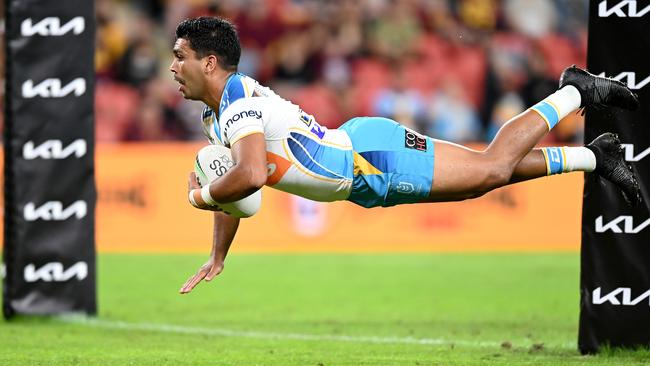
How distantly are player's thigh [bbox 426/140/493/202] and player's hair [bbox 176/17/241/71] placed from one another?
1449 mm

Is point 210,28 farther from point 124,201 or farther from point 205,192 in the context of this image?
point 124,201

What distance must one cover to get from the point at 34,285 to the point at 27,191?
2.68 ft

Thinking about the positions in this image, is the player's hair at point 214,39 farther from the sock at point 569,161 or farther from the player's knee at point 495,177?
the sock at point 569,161

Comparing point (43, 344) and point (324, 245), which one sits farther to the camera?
point (324, 245)

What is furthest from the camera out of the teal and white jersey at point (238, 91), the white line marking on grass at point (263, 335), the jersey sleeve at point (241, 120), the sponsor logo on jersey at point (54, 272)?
the sponsor logo on jersey at point (54, 272)

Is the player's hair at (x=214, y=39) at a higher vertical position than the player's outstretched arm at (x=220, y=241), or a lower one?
higher

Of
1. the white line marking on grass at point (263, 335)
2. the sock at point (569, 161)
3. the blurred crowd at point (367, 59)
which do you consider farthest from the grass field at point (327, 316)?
the blurred crowd at point (367, 59)

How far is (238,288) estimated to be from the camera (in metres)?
13.0

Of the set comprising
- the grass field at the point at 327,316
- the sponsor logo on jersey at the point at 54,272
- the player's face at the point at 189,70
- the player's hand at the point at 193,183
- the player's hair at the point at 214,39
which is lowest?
the grass field at the point at 327,316

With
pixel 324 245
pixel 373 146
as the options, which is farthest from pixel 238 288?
pixel 373 146

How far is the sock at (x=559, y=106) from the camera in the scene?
24.6ft

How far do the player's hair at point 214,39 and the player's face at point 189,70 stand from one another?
0.04 meters

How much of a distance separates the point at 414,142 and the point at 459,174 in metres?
0.35

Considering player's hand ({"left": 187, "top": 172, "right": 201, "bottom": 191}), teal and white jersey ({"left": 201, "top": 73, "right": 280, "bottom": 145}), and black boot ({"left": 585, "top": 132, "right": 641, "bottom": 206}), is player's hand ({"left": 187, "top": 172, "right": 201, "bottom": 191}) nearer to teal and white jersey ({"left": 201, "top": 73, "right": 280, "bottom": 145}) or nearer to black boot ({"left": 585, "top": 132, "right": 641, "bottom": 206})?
teal and white jersey ({"left": 201, "top": 73, "right": 280, "bottom": 145})
